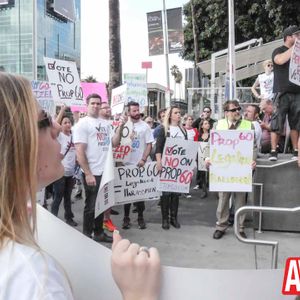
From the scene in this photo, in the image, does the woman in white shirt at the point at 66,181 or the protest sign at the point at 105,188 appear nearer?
the protest sign at the point at 105,188

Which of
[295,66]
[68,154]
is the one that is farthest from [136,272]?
[68,154]

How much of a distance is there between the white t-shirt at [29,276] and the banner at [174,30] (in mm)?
15500

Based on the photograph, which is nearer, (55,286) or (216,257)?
(55,286)

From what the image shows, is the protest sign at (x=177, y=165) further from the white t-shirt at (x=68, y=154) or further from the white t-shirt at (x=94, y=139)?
the white t-shirt at (x=68, y=154)

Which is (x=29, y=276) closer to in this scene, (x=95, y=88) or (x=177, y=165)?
(x=177, y=165)

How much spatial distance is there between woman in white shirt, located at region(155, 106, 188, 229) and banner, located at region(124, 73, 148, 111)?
2.84 meters

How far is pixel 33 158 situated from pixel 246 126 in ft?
17.9

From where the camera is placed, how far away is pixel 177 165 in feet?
22.6

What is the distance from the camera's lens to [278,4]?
64.3 ft

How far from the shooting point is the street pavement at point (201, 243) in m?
5.30

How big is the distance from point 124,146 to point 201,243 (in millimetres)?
1764

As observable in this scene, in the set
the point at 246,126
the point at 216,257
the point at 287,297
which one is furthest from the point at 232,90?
the point at 287,297

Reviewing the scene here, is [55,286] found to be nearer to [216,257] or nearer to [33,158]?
[33,158]

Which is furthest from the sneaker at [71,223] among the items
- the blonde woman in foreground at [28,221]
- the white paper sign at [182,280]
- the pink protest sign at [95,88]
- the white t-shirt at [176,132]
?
the blonde woman in foreground at [28,221]
